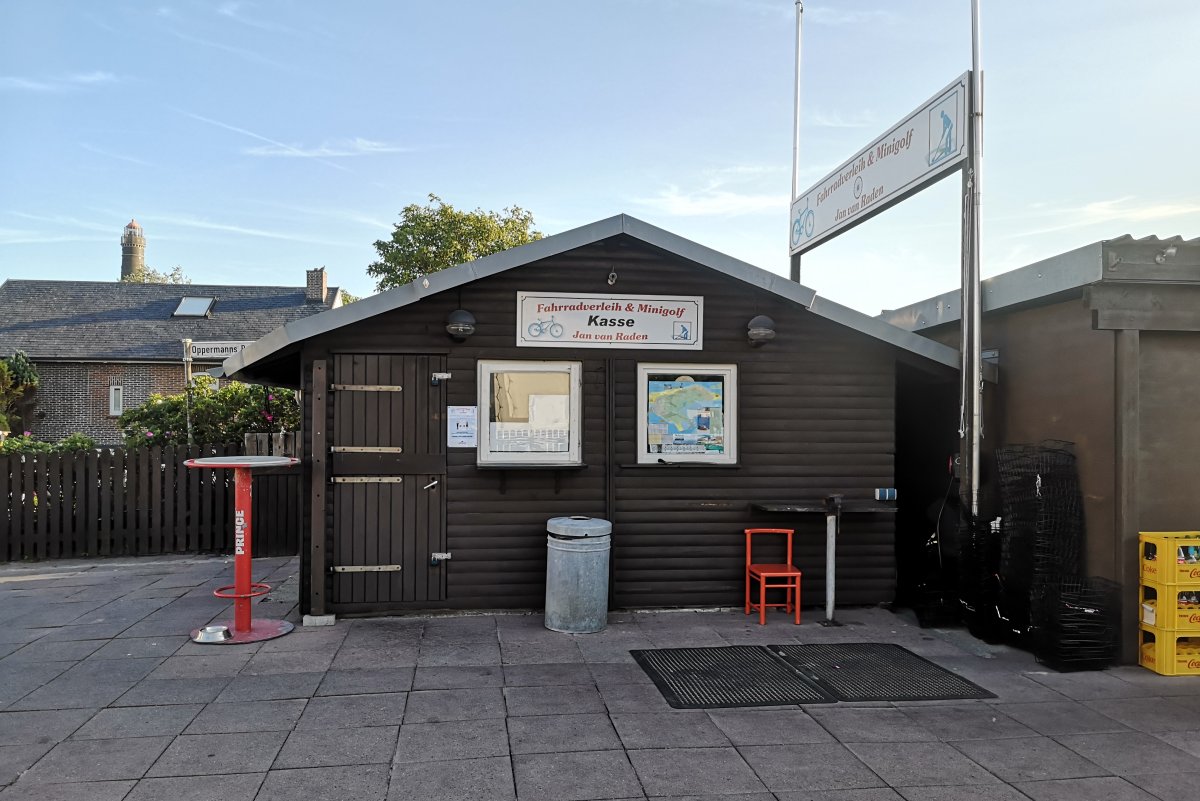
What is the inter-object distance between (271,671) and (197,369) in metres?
23.6

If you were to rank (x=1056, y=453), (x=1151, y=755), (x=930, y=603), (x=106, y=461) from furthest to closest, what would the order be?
1. (x=106, y=461)
2. (x=930, y=603)
3. (x=1056, y=453)
4. (x=1151, y=755)

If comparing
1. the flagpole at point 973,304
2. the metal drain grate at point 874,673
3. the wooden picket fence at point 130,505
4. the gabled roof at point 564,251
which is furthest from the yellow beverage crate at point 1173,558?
the wooden picket fence at point 130,505

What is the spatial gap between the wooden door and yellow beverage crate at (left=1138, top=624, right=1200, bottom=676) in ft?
18.0

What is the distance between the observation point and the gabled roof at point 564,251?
6910 mm

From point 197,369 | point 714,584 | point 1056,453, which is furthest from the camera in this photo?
point 197,369

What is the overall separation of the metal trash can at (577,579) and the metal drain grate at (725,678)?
69 cm

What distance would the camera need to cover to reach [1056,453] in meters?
6.32

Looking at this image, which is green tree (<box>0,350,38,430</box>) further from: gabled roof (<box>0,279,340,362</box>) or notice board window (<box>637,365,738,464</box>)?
notice board window (<box>637,365,738,464</box>)

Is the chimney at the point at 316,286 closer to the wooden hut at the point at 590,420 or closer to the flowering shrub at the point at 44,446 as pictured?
the flowering shrub at the point at 44,446

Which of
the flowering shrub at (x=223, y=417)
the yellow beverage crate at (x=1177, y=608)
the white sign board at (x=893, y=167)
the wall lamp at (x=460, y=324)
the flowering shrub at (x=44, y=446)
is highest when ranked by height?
the white sign board at (x=893, y=167)

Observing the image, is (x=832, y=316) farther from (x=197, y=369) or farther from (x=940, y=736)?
(x=197, y=369)

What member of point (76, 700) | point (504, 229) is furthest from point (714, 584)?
Answer: point (504, 229)

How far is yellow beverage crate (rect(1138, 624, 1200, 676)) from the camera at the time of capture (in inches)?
227

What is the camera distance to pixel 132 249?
3991cm
